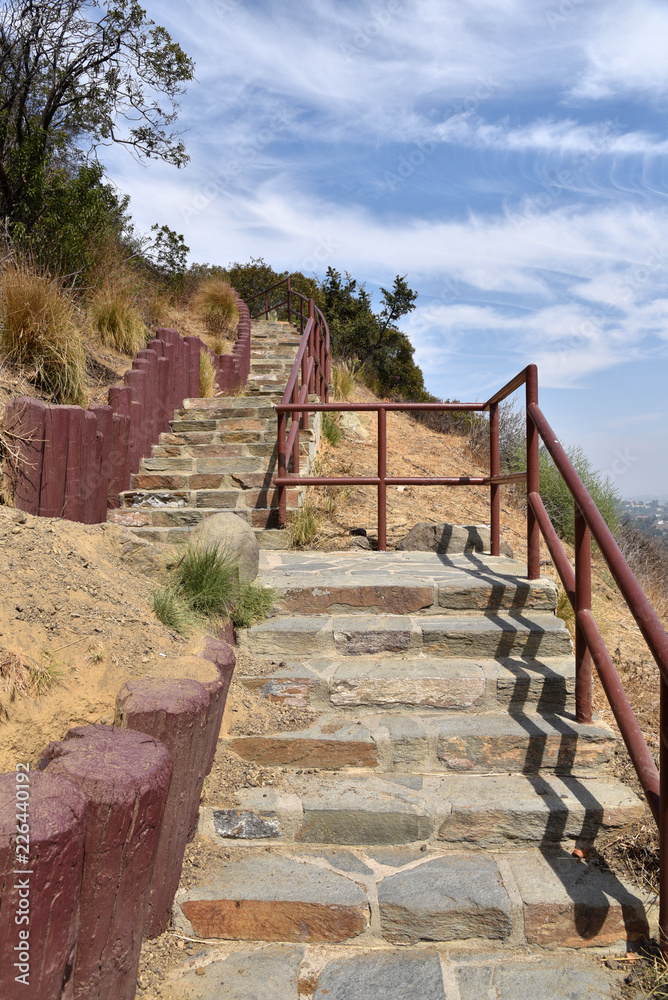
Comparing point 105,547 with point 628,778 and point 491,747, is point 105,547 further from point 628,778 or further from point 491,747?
point 628,778

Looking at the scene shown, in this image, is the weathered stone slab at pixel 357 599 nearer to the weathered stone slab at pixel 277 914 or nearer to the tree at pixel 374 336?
the weathered stone slab at pixel 277 914

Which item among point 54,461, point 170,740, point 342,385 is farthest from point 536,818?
point 342,385

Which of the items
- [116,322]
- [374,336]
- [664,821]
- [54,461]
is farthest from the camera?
[374,336]

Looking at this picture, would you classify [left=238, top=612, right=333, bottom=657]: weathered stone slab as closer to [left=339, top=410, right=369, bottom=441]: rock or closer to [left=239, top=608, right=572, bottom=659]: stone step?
[left=239, top=608, right=572, bottom=659]: stone step

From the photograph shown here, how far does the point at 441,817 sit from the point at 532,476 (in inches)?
77.6

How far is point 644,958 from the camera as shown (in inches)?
79.2

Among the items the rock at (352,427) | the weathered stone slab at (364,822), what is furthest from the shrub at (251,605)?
the rock at (352,427)

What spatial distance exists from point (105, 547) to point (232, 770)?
3.90 ft

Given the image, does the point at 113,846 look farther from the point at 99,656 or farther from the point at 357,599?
the point at 357,599

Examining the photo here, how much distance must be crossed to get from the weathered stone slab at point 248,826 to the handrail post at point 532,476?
194 centimetres

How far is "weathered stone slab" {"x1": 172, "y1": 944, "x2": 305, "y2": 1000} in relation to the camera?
1.87m

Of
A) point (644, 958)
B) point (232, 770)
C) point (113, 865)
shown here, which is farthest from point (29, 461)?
point (644, 958)

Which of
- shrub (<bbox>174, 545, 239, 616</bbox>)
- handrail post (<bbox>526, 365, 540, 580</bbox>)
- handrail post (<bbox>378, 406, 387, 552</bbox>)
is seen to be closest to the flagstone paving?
handrail post (<bbox>526, 365, 540, 580</bbox>)

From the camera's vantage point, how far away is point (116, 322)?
25.0 ft
